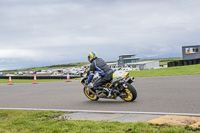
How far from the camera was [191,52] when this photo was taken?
1852 inches

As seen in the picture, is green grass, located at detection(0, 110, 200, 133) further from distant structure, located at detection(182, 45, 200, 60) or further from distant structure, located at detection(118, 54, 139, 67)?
distant structure, located at detection(118, 54, 139, 67)

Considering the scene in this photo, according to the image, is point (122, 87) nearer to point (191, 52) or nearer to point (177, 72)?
point (177, 72)

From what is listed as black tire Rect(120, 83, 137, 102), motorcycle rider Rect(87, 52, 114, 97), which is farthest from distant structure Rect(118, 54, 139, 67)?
black tire Rect(120, 83, 137, 102)

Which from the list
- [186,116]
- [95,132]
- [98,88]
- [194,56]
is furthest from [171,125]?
[194,56]

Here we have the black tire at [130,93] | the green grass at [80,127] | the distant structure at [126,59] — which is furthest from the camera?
the distant structure at [126,59]

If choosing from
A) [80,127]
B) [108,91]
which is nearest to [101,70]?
[108,91]

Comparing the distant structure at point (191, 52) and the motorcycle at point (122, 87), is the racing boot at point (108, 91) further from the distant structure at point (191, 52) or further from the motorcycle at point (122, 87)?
the distant structure at point (191, 52)

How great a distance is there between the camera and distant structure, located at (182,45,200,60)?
4641 centimetres

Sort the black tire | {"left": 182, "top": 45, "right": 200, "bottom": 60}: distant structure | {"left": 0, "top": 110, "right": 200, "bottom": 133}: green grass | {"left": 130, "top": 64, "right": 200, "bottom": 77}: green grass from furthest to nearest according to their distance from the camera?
{"left": 182, "top": 45, "right": 200, "bottom": 60}: distant structure < {"left": 130, "top": 64, "right": 200, "bottom": 77}: green grass < the black tire < {"left": 0, "top": 110, "right": 200, "bottom": 133}: green grass

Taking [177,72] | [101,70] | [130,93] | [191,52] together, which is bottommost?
[130,93]

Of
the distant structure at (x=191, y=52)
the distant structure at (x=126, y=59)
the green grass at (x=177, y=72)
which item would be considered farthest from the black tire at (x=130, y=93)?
the distant structure at (x=126, y=59)

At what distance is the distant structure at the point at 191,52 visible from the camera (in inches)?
1827

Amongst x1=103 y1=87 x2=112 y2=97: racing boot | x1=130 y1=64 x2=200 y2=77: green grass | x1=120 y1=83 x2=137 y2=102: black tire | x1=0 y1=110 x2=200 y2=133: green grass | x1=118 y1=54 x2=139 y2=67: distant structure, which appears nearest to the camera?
x1=0 y1=110 x2=200 y2=133: green grass

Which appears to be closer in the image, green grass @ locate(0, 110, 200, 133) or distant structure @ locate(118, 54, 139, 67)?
green grass @ locate(0, 110, 200, 133)
